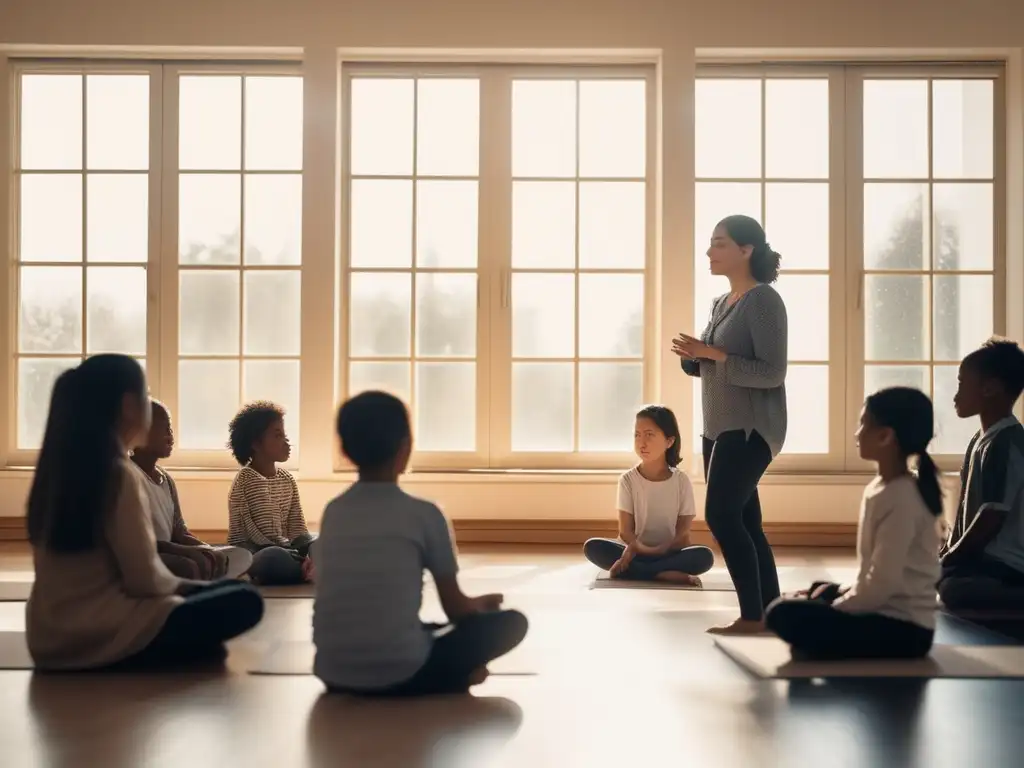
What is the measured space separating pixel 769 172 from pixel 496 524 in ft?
7.27

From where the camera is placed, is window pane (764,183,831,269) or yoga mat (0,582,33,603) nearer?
yoga mat (0,582,33,603)

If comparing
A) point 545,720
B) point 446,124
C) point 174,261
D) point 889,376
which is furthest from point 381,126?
point 545,720

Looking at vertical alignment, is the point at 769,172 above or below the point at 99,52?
below

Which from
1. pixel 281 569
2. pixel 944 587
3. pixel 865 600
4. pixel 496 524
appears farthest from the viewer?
pixel 496 524

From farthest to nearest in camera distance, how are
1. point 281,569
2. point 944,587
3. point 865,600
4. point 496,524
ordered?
1. point 496,524
2. point 281,569
3. point 944,587
4. point 865,600

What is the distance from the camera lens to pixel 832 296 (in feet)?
19.3

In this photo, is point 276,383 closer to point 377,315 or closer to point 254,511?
point 377,315

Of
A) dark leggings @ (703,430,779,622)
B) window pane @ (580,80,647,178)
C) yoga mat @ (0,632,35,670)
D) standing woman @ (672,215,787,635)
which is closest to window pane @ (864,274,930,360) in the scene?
window pane @ (580,80,647,178)

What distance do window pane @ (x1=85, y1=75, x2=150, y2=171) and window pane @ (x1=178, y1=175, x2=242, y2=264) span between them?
0.92 ft

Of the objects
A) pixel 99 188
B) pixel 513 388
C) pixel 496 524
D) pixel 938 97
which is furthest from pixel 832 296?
pixel 99 188

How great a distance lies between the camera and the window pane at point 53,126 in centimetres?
597

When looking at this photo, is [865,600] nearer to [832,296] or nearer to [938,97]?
[832,296]

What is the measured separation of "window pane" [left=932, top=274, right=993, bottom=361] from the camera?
5.94 meters

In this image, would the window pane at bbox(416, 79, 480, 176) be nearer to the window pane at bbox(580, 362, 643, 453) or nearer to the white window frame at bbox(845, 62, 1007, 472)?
the window pane at bbox(580, 362, 643, 453)
